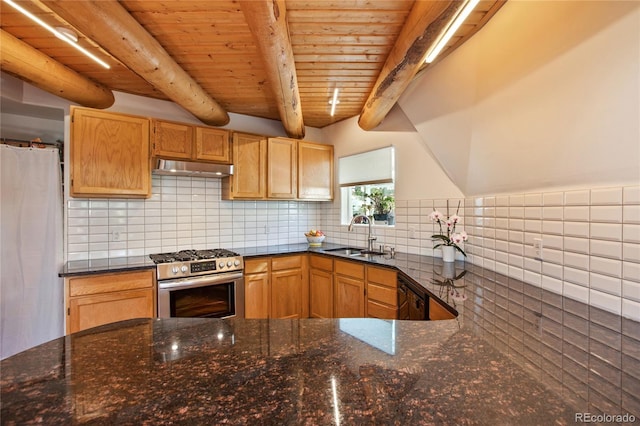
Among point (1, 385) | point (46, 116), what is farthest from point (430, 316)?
point (46, 116)

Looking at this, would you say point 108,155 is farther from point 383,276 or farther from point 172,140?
point 383,276

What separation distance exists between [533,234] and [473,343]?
1.16 m

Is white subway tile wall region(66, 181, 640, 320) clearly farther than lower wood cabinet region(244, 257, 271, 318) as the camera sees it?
No

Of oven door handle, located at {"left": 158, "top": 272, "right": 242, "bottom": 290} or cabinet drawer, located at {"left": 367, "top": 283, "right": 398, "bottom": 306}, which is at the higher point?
oven door handle, located at {"left": 158, "top": 272, "right": 242, "bottom": 290}

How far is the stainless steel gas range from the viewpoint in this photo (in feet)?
8.01

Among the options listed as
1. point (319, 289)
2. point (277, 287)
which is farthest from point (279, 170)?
point (319, 289)

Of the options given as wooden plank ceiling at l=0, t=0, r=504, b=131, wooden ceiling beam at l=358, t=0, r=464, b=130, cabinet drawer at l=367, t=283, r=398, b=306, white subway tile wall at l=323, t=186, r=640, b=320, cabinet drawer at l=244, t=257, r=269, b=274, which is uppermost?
wooden plank ceiling at l=0, t=0, r=504, b=131

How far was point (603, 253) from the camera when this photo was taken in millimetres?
1325

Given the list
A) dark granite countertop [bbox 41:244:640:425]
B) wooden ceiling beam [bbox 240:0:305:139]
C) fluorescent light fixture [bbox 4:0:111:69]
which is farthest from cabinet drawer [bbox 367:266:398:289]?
fluorescent light fixture [bbox 4:0:111:69]

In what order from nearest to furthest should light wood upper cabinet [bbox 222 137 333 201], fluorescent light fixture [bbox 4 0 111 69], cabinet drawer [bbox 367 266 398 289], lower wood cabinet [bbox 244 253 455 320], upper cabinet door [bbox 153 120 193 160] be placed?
fluorescent light fixture [bbox 4 0 111 69]
cabinet drawer [bbox 367 266 398 289]
lower wood cabinet [bbox 244 253 455 320]
upper cabinet door [bbox 153 120 193 160]
light wood upper cabinet [bbox 222 137 333 201]

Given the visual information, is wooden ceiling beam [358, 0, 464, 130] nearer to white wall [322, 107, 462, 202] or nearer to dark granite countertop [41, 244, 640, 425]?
white wall [322, 107, 462, 202]

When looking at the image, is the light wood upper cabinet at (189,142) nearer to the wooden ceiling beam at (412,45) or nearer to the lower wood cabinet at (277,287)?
the lower wood cabinet at (277,287)

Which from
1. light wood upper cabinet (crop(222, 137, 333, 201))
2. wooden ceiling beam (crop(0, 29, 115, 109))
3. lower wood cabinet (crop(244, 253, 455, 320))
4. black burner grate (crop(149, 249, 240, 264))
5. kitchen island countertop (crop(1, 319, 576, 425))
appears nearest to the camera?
kitchen island countertop (crop(1, 319, 576, 425))

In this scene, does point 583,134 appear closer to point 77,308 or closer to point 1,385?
point 1,385
